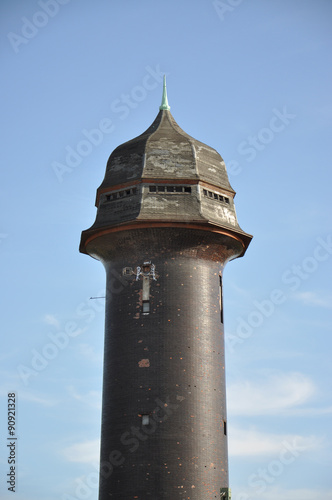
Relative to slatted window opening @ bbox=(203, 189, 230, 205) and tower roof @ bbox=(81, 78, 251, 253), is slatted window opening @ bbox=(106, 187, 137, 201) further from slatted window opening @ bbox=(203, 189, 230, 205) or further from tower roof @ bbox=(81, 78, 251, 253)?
slatted window opening @ bbox=(203, 189, 230, 205)

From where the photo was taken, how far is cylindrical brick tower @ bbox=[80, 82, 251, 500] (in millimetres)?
33969

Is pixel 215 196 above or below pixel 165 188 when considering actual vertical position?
above

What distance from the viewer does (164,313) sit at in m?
35.7

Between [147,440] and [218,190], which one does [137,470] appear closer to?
[147,440]

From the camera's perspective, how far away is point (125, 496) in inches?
1324

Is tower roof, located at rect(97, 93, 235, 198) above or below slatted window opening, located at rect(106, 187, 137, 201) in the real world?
above

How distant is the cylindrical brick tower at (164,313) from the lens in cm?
3397

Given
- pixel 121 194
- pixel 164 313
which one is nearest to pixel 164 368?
pixel 164 313

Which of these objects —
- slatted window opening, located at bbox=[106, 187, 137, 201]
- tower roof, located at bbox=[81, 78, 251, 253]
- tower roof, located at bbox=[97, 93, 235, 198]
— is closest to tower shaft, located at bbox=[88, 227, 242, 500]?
tower roof, located at bbox=[81, 78, 251, 253]

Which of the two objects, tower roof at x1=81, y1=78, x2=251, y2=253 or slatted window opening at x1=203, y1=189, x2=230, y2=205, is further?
slatted window opening at x1=203, y1=189, x2=230, y2=205

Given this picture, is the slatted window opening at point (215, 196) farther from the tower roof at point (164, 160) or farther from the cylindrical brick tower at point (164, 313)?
the tower roof at point (164, 160)

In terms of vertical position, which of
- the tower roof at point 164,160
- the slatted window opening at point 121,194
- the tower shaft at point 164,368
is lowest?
the tower shaft at point 164,368

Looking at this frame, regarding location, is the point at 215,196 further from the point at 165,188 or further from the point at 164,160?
the point at 164,160

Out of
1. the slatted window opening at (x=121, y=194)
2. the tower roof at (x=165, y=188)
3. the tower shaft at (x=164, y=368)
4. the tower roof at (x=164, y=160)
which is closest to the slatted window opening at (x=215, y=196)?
the tower roof at (x=165, y=188)
